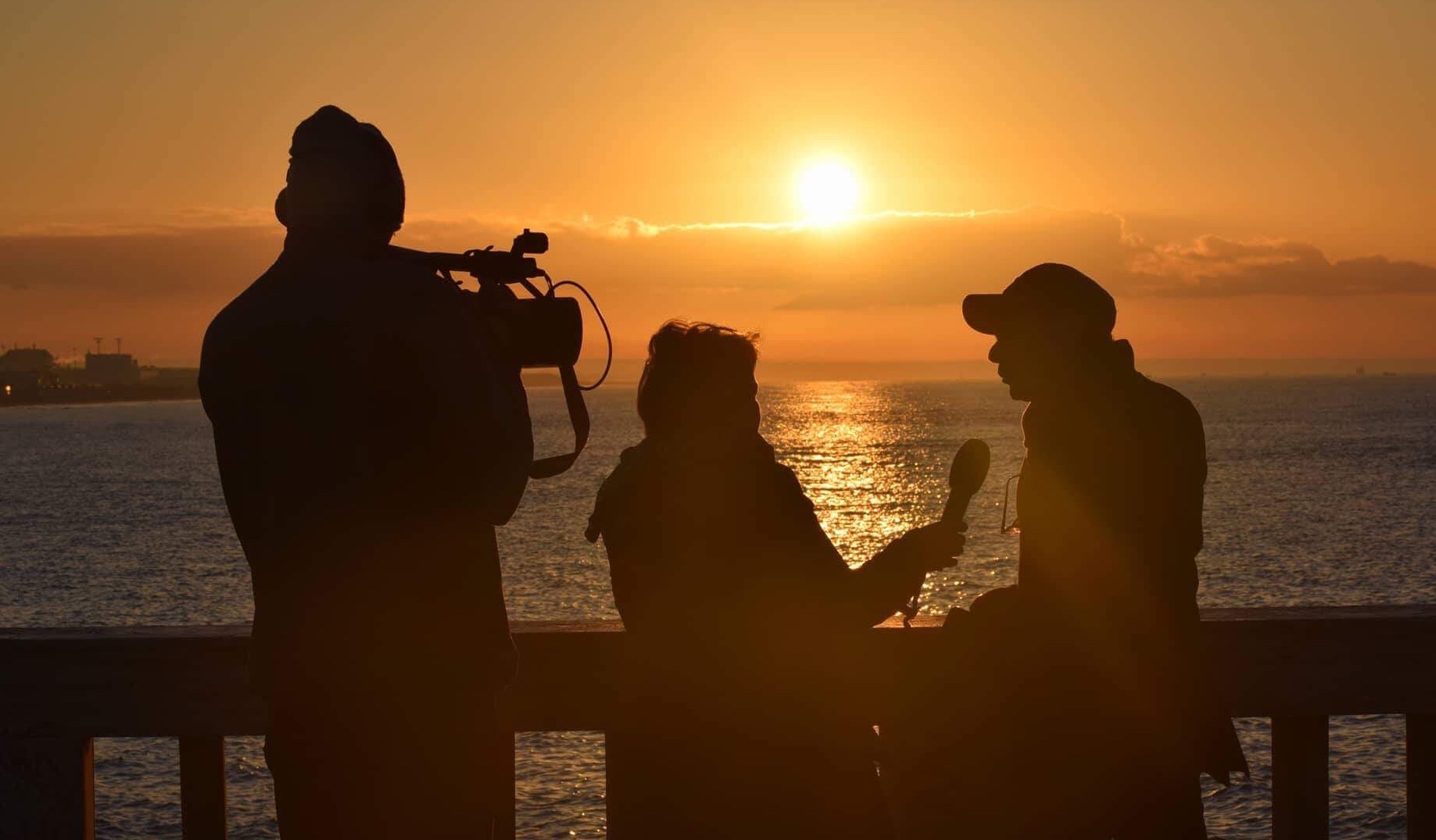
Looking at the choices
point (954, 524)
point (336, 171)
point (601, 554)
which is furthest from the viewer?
point (601, 554)

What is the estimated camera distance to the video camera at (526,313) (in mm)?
2531

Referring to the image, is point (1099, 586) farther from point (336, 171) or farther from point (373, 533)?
point (336, 171)

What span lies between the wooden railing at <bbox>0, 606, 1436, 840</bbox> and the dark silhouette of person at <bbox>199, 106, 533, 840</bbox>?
0.46 m

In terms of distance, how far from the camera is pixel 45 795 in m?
2.90

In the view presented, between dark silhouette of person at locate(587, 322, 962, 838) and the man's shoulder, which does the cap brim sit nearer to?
the man's shoulder

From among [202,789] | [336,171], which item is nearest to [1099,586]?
[336,171]

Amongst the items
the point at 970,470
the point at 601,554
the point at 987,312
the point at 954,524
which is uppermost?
the point at 987,312

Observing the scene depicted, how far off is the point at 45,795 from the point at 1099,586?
2324 millimetres

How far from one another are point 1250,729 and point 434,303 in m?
24.4

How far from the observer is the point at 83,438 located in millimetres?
173500

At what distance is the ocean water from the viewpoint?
20.2 meters

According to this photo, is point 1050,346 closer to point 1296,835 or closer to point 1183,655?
point 1183,655

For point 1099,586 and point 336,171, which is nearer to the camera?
point 336,171

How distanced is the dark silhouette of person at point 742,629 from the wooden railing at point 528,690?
22 centimetres
